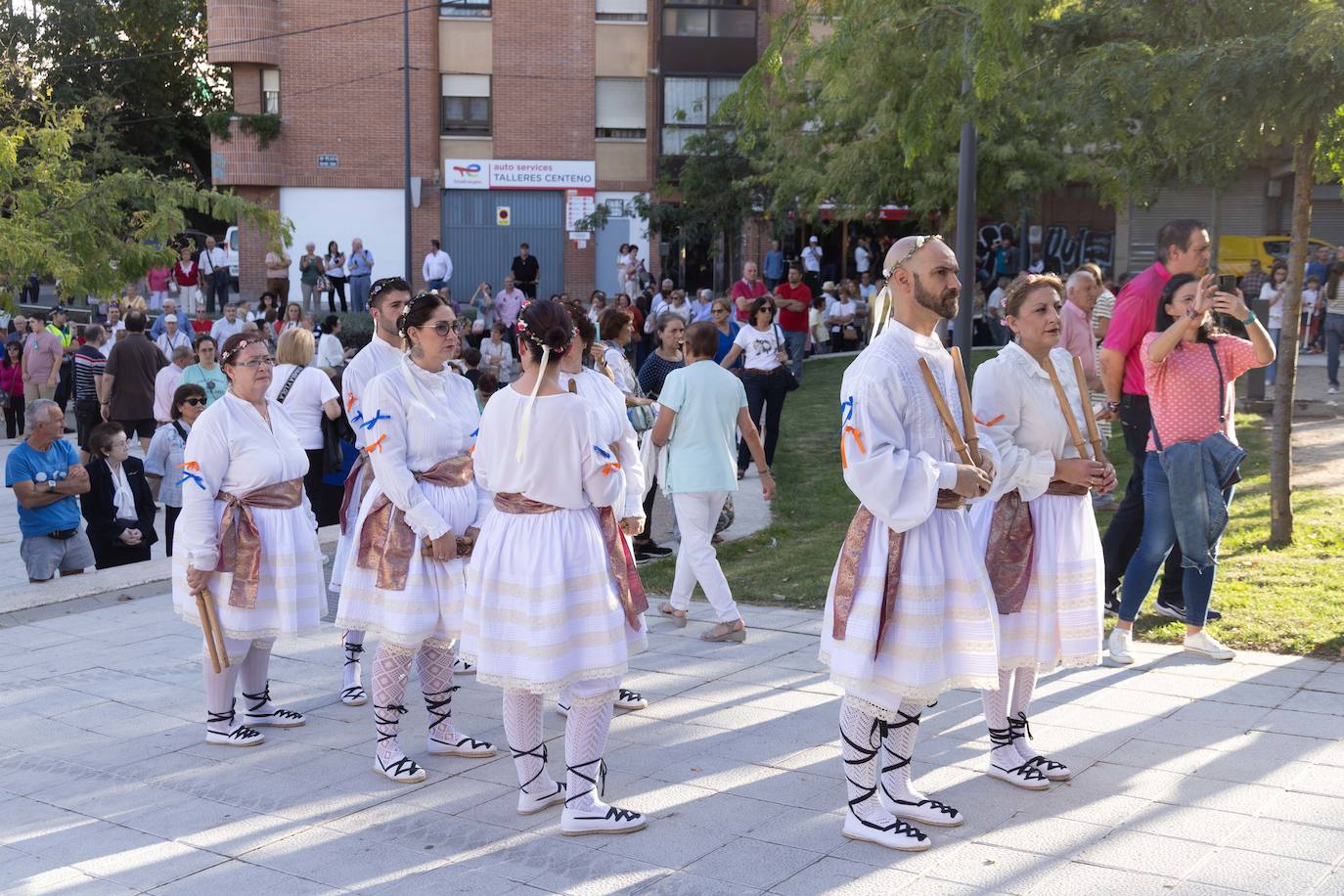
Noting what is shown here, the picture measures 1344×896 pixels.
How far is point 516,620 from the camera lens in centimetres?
494

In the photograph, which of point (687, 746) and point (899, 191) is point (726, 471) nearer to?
point (687, 746)

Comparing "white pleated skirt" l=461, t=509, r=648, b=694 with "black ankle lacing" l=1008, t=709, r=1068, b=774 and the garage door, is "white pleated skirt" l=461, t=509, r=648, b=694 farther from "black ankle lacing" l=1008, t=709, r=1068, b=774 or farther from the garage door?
the garage door

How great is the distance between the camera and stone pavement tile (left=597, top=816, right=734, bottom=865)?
4707mm

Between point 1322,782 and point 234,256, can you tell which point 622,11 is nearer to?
point 234,256

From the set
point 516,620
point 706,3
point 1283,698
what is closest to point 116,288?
point 516,620

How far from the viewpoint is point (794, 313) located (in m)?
18.9

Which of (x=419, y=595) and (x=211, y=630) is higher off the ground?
(x=419, y=595)

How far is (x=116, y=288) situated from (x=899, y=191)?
1408 centimetres

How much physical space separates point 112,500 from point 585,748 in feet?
21.7

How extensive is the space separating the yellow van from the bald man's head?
1096 inches

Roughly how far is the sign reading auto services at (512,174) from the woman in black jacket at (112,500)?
1106 inches

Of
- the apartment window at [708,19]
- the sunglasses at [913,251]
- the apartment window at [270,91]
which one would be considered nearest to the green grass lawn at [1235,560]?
the sunglasses at [913,251]

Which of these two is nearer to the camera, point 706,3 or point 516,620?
point 516,620

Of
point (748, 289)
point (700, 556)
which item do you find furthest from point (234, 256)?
point (700, 556)
